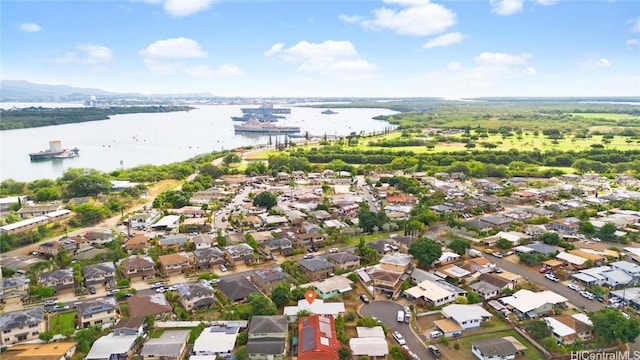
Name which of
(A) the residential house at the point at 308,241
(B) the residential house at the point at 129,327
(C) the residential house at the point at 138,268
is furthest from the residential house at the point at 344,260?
(B) the residential house at the point at 129,327

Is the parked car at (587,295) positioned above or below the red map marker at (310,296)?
below

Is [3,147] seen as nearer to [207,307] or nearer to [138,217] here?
[138,217]

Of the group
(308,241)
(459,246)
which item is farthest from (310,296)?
(459,246)

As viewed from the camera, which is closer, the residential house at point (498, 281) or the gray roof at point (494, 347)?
the gray roof at point (494, 347)

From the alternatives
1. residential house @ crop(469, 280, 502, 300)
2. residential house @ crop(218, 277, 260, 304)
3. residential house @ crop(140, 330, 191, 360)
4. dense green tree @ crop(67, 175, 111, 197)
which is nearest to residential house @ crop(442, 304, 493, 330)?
residential house @ crop(469, 280, 502, 300)

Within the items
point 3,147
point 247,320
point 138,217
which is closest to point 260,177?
point 138,217

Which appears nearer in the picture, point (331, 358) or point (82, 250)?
point (331, 358)

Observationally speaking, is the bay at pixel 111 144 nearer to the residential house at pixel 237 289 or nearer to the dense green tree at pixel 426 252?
the residential house at pixel 237 289
